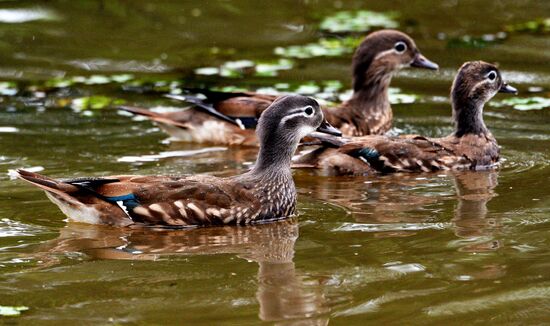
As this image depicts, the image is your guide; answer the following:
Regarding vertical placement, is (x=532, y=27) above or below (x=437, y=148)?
above

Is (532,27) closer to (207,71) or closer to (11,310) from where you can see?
(207,71)

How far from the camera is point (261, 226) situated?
9500mm

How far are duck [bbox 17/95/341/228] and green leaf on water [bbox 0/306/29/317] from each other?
204cm

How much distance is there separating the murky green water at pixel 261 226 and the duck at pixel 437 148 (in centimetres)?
19

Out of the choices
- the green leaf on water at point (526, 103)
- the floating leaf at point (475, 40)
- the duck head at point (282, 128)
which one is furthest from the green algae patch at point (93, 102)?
the floating leaf at point (475, 40)

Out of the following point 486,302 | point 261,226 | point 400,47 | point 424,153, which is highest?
point 400,47

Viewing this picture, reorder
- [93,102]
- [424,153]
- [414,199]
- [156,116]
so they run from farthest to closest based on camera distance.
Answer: [93,102] < [156,116] < [424,153] < [414,199]

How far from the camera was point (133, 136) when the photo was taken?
1312 cm

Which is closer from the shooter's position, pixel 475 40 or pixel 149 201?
pixel 149 201

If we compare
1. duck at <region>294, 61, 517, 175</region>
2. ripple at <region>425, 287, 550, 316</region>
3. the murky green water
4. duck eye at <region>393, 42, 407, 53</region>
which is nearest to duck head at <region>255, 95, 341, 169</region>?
the murky green water

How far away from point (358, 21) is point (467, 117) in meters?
6.21

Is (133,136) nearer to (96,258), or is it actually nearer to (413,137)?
(413,137)

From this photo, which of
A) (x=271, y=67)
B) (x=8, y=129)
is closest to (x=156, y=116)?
(x=8, y=129)

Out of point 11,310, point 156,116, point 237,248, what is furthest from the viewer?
point 156,116
